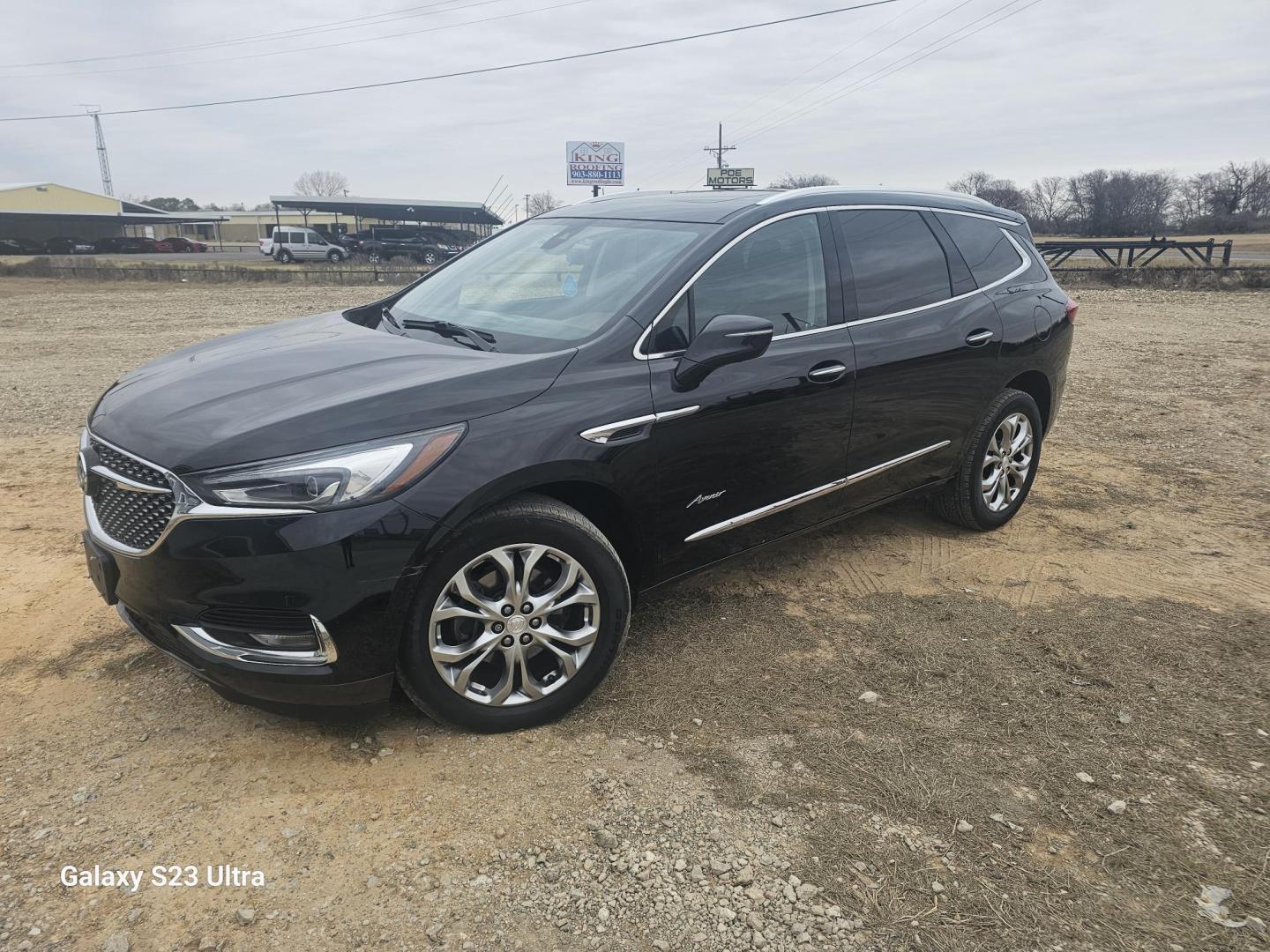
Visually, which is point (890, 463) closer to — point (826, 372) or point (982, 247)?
point (826, 372)

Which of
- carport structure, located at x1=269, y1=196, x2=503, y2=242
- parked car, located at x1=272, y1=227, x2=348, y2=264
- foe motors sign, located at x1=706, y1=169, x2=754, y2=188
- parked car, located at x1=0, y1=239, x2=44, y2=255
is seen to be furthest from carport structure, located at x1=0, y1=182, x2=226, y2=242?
foe motors sign, located at x1=706, y1=169, x2=754, y2=188

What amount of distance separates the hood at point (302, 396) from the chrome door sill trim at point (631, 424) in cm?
23

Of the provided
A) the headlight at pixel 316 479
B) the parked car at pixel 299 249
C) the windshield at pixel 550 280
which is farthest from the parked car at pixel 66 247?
the headlight at pixel 316 479

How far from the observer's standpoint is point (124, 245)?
5269 centimetres

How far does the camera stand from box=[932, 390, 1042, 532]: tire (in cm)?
478

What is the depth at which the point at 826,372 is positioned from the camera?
3779mm

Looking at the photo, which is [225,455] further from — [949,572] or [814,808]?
[949,572]

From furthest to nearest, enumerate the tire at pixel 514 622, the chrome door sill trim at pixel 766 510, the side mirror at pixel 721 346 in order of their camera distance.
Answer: the chrome door sill trim at pixel 766 510 < the side mirror at pixel 721 346 < the tire at pixel 514 622

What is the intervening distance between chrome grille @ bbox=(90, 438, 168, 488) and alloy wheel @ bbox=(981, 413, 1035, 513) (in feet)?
13.2

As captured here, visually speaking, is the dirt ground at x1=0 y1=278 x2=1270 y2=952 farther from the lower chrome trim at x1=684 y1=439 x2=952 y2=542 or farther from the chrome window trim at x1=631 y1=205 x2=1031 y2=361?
the chrome window trim at x1=631 y1=205 x2=1031 y2=361

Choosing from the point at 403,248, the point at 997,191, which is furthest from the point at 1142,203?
the point at 403,248

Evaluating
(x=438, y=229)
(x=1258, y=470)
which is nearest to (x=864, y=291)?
(x=1258, y=470)

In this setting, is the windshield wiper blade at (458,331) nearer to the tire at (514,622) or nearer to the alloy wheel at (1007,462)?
the tire at (514,622)

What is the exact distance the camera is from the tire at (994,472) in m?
4.78
